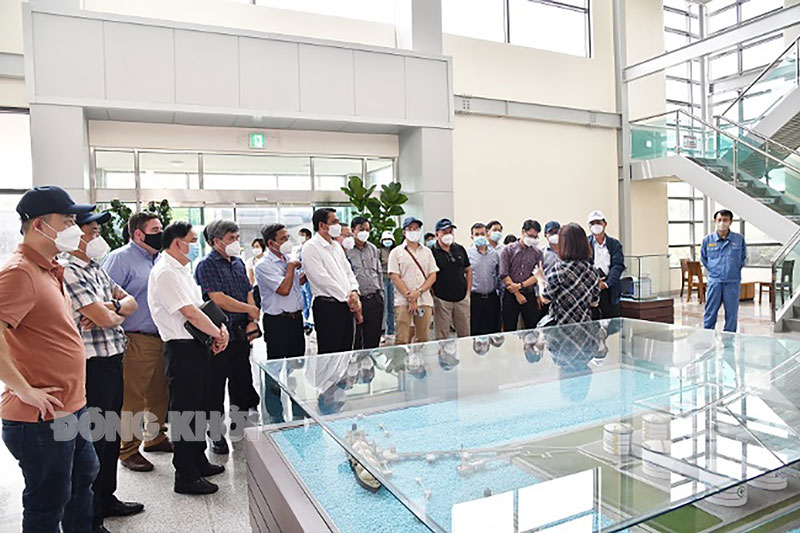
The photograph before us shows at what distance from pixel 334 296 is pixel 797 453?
142 inches

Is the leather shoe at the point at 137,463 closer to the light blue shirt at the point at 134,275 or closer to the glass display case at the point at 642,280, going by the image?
the light blue shirt at the point at 134,275

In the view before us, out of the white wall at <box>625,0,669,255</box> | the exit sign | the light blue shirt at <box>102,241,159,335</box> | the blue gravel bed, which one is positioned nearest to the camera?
the blue gravel bed

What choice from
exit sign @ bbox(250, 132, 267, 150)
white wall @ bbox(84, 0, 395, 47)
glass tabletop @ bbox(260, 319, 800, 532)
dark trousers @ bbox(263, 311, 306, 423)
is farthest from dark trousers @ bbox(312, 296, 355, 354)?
white wall @ bbox(84, 0, 395, 47)

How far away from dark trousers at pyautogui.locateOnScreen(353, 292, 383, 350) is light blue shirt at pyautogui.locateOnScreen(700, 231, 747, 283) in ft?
12.9

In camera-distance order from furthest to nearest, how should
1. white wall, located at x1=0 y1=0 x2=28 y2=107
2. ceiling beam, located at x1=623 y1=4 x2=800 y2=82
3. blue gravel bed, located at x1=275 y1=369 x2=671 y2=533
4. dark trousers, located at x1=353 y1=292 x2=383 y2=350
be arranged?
ceiling beam, located at x1=623 y1=4 x2=800 y2=82 < white wall, located at x1=0 y1=0 x2=28 y2=107 < dark trousers, located at x1=353 y1=292 x2=383 y2=350 < blue gravel bed, located at x1=275 y1=369 x2=671 y2=533

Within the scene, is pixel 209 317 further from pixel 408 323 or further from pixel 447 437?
pixel 408 323

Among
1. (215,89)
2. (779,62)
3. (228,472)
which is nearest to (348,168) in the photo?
(215,89)

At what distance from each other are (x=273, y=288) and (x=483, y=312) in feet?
8.80

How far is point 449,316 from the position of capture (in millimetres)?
6027

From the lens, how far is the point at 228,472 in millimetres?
3316

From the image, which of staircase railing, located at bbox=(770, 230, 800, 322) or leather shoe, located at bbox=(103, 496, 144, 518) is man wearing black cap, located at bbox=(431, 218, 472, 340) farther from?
leather shoe, located at bbox=(103, 496, 144, 518)

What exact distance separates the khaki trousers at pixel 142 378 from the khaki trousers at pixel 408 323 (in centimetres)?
262

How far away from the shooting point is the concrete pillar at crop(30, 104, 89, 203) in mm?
6430

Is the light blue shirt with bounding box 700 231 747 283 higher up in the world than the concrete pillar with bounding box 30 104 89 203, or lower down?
lower down
